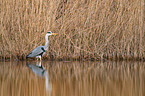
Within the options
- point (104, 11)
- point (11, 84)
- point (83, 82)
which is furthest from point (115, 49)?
point (11, 84)

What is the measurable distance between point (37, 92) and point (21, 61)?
4544 mm

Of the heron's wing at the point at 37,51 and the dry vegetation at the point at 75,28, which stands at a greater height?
the dry vegetation at the point at 75,28

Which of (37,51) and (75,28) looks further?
(75,28)

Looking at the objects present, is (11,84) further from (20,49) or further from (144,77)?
(20,49)

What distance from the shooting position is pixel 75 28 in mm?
8273

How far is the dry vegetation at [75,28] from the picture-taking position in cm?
822

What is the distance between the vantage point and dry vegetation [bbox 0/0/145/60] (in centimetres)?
822

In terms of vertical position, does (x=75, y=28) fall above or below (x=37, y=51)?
above

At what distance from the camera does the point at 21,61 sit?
26.8ft

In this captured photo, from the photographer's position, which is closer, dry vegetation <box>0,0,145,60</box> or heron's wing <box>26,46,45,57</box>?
heron's wing <box>26,46,45,57</box>

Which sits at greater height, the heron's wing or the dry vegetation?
the dry vegetation

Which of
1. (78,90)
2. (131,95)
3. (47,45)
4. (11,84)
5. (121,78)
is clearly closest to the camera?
(131,95)

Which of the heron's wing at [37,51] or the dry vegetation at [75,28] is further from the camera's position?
the dry vegetation at [75,28]

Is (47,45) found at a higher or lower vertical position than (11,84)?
higher
